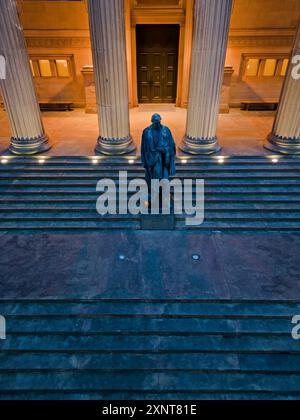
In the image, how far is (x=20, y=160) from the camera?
7176 millimetres

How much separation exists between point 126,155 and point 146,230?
240cm

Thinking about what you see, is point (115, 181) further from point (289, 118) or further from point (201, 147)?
point (289, 118)

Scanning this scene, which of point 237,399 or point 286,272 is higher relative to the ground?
point 286,272

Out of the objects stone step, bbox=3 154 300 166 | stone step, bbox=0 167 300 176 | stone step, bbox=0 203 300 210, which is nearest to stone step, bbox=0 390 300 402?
stone step, bbox=0 203 300 210

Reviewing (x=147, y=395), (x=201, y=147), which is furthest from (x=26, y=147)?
(x=147, y=395)

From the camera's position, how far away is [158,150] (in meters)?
5.18

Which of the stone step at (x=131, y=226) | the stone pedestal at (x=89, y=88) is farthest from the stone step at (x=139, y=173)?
the stone pedestal at (x=89, y=88)

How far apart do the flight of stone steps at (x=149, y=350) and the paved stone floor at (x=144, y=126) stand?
447 cm

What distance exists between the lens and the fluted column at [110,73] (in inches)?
230

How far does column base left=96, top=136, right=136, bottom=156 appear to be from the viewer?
23.5ft

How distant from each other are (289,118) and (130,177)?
179 inches

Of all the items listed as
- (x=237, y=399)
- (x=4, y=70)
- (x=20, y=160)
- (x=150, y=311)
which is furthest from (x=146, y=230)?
(x=4, y=70)

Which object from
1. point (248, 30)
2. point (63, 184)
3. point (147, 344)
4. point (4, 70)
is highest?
point (248, 30)
